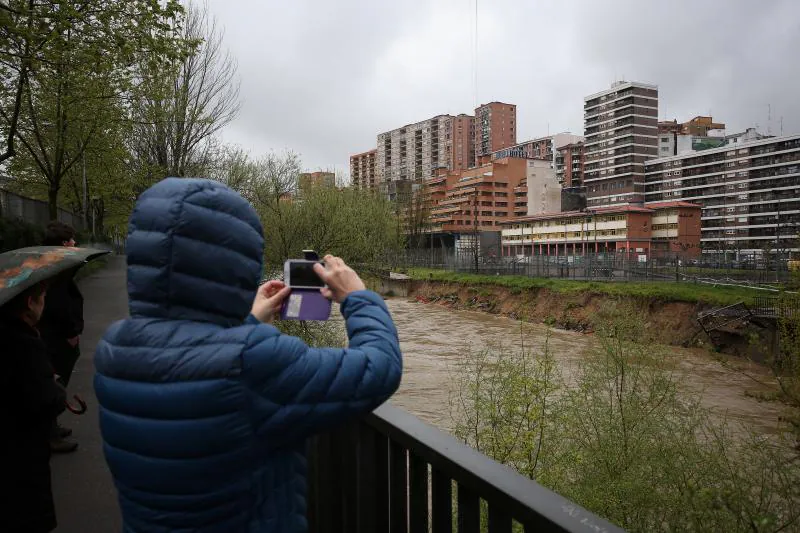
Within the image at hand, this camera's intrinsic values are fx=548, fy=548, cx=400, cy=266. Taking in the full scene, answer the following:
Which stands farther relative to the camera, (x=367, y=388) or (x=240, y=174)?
(x=240, y=174)

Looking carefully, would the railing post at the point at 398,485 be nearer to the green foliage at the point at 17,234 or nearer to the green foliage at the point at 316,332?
the green foliage at the point at 316,332

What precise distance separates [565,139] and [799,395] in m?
130

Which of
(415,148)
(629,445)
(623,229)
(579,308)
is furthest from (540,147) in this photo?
(629,445)

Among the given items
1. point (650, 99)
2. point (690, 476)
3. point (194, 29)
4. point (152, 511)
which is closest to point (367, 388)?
point (152, 511)

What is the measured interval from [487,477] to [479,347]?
2009 centimetres

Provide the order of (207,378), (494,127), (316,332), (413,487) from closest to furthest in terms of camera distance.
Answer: (207,378)
(413,487)
(316,332)
(494,127)

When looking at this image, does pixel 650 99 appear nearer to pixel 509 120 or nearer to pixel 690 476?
pixel 509 120

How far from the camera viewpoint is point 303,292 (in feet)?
4.99

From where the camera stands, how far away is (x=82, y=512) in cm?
350

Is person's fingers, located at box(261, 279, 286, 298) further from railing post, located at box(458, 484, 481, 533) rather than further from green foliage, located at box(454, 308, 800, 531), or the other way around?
green foliage, located at box(454, 308, 800, 531)

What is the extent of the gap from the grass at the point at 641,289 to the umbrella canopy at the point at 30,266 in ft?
73.0

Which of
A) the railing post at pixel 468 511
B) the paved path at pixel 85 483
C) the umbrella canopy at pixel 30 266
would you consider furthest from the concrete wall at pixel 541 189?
the railing post at pixel 468 511

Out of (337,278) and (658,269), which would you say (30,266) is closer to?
(337,278)

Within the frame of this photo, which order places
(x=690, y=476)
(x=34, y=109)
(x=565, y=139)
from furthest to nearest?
1. (x=565, y=139)
2. (x=34, y=109)
3. (x=690, y=476)
